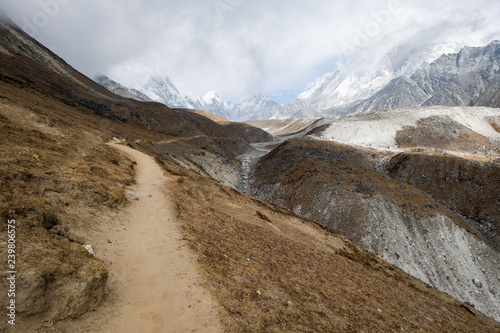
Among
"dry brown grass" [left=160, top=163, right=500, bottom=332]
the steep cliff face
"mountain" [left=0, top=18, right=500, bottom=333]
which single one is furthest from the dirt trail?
the steep cliff face

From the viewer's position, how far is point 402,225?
27625 millimetres

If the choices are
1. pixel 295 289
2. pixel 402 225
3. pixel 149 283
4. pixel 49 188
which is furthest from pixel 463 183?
pixel 49 188

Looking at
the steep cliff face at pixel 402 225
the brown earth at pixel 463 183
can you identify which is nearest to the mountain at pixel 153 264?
the steep cliff face at pixel 402 225

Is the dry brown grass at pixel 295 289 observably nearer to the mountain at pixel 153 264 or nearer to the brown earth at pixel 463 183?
the mountain at pixel 153 264

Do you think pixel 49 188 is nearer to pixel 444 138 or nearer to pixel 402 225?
pixel 402 225

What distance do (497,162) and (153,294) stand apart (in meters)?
54.3

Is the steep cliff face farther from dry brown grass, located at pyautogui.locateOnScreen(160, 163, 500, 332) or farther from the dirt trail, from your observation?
the dirt trail

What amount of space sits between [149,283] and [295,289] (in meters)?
6.00

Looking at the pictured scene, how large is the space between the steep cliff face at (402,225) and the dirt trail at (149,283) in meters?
23.4

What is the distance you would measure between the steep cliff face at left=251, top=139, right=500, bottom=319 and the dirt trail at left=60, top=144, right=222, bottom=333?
2344 cm

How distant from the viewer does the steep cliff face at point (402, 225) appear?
23625mm

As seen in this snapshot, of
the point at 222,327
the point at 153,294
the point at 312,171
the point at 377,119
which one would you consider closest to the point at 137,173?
the point at 153,294

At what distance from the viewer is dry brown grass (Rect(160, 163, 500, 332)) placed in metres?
7.80

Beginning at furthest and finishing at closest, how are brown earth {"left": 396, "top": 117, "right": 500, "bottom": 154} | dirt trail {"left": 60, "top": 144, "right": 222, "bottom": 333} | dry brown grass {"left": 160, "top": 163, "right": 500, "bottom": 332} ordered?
brown earth {"left": 396, "top": 117, "right": 500, "bottom": 154} → dry brown grass {"left": 160, "top": 163, "right": 500, "bottom": 332} → dirt trail {"left": 60, "top": 144, "right": 222, "bottom": 333}
